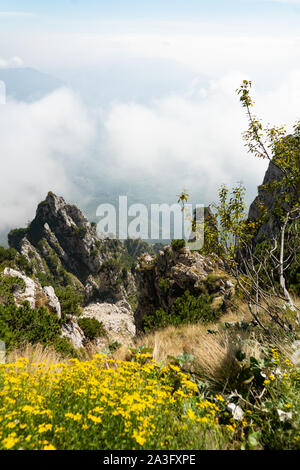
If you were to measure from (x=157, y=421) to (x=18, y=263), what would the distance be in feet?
257

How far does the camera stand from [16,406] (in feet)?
10.6

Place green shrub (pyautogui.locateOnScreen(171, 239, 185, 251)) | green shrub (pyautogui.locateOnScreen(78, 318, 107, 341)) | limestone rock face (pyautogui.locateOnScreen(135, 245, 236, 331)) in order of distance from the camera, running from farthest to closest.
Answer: green shrub (pyautogui.locateOnScreen(171, 239, 185, 251))
green shrub (pyautogui.locateOnScreen(78, 318, 107, 341))
limestone rock face (pyautogui.locateOnScreen(135, 245, 236, 331))

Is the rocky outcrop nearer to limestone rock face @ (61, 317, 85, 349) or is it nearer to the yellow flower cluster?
limestone rock face @ (61, 317, 85, 349)

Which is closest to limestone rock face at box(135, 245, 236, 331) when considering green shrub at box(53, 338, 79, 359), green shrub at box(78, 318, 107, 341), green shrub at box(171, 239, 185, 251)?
green shrub at box(171, 239, 185, 251)

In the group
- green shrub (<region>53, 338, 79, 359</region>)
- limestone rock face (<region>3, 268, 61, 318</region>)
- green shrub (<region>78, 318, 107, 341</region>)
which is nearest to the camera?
green shrub (<region>53, 338, 79, 359</region>)

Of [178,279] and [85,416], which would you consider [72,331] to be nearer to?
[178,279]

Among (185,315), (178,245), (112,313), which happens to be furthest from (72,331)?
(112,313)

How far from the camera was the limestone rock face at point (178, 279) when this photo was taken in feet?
90.7

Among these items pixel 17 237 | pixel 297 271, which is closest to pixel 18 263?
pixel 297 271

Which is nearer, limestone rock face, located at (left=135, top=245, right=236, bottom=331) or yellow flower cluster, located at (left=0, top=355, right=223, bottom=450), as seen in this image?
yellow flower cluster, located at (left=0, top=355, right=223, bottom=450)

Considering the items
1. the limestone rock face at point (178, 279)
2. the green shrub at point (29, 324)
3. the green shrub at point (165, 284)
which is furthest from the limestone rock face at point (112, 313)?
the green shrub at point (29, 324)

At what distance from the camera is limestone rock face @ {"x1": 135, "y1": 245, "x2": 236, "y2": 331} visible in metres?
27.7

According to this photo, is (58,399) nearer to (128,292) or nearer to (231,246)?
(231,246)

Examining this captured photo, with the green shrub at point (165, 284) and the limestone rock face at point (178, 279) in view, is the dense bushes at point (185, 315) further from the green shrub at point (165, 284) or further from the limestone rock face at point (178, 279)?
the green shrub at point (165, 284)
